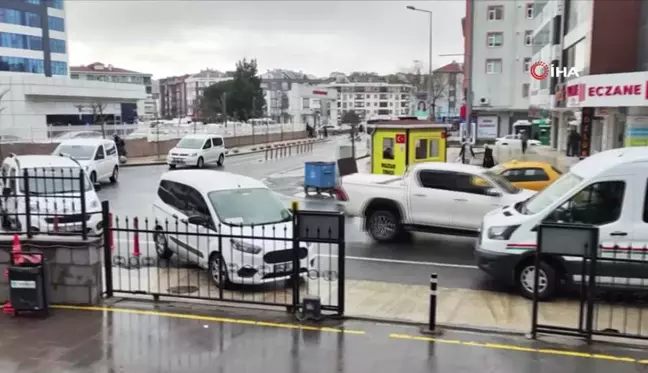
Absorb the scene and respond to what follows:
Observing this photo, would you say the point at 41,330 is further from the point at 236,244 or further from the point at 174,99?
the point at 174,99

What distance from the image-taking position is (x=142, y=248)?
1345 centimetres

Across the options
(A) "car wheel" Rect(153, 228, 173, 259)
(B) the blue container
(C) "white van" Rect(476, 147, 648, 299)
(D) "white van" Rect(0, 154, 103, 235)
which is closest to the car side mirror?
(A) "car wheel" Rect(153, 228, 173, 259)

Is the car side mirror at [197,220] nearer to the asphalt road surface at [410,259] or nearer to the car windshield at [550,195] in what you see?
the asphalt road surface at [410,259]

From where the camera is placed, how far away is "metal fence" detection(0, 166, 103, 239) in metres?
8.60

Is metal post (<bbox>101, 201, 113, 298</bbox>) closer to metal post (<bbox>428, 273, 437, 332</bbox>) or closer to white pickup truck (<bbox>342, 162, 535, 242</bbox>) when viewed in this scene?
metal post (<bbox>428, 273, 437, 332</bbox>)

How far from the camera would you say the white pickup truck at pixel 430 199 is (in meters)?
13.3

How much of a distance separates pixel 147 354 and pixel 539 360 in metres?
4.49

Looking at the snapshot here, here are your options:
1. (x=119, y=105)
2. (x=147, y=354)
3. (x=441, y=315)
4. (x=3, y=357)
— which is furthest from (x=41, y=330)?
(x=119, y=105)

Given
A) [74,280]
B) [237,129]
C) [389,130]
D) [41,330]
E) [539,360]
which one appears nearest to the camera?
[539,360]

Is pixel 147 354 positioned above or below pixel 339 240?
below

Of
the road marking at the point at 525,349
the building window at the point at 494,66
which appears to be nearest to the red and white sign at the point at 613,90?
the road marking at the point at 525,349

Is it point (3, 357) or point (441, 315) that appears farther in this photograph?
point (441, 315)

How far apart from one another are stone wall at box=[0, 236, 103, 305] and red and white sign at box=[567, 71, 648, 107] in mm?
20082

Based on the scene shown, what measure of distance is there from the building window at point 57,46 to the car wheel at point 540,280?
78.9 m
